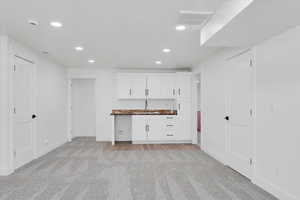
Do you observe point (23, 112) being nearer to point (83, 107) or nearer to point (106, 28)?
point (106, 28)

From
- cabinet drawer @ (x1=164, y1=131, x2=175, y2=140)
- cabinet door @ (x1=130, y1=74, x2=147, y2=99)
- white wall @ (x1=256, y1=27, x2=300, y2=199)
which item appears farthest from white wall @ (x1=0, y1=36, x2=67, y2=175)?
white wall @ (x1=256, y1=27, x2=300, y2=199)

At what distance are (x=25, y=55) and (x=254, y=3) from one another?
14.2ft

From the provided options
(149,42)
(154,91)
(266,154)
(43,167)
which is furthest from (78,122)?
(266,154)

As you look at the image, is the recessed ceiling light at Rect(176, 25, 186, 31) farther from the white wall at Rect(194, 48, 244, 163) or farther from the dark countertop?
the dark countertop

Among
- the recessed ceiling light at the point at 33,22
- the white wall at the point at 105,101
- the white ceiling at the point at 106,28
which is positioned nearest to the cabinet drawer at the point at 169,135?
the white wall at the point at 105,101

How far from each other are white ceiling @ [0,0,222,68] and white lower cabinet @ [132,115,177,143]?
204cm

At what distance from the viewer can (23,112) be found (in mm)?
4566

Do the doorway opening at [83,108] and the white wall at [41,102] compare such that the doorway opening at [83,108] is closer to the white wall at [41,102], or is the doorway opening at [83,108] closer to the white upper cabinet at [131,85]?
the white wall at [41,102]

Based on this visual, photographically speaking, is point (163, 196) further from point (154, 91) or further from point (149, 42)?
point (154, 91)

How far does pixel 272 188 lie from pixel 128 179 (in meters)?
2.07

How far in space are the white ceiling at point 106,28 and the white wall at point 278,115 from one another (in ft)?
3.47

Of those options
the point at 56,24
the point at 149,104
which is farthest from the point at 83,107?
the point at 56,24

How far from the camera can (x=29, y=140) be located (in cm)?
477

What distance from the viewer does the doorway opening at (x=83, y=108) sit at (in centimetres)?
830
